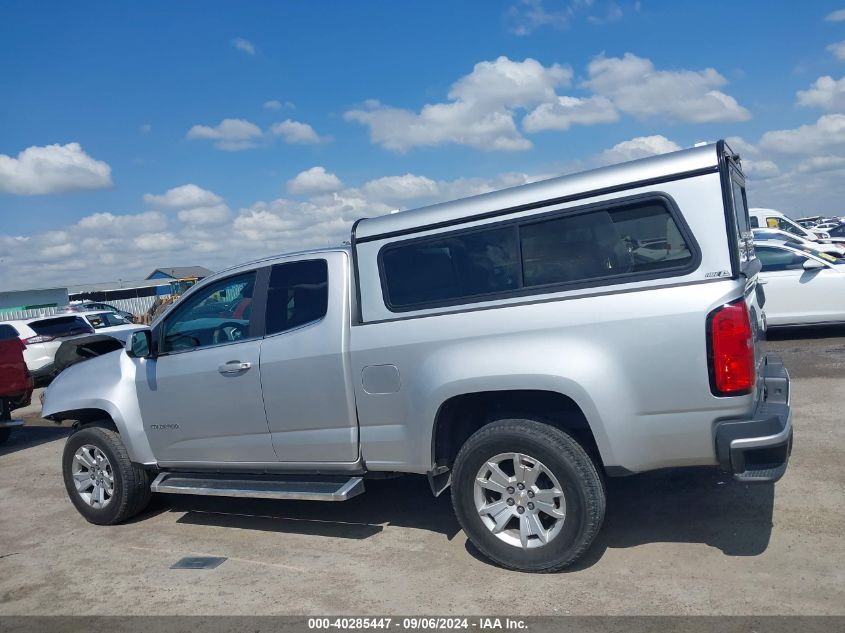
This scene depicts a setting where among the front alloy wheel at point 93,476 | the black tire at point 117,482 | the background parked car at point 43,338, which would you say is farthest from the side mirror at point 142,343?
the background parked car at point 43,338

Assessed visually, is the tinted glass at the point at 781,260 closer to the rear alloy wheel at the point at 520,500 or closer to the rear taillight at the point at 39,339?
the rear alloy wheel at the point at 520,500

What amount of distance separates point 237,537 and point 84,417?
190 centimetres

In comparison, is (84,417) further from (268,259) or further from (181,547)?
(268,259)

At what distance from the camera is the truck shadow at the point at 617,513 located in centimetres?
479

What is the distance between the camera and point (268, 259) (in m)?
5.66

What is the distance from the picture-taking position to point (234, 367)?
539 centimetres

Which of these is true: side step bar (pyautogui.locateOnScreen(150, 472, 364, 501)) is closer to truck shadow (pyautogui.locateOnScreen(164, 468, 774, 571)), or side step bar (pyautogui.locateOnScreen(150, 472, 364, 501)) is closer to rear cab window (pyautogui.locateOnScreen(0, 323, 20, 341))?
truck shadow (pyautogui.locateOnScreen(164, 468, 774, 571))

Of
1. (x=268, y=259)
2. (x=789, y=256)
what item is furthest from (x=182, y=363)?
(x=789, y=256)

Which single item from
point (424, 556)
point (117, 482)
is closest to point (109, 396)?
point (117, 482)

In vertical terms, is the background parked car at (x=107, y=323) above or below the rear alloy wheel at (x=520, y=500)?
above

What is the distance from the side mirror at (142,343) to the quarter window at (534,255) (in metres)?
2.21

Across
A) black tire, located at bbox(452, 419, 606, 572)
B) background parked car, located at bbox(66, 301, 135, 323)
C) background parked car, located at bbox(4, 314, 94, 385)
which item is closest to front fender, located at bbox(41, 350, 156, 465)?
black tire, located at bbox(452, 419, 606, 572)

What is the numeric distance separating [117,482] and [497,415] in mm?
3371

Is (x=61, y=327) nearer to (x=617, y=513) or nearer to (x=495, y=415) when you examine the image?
(x=495, y=415)
